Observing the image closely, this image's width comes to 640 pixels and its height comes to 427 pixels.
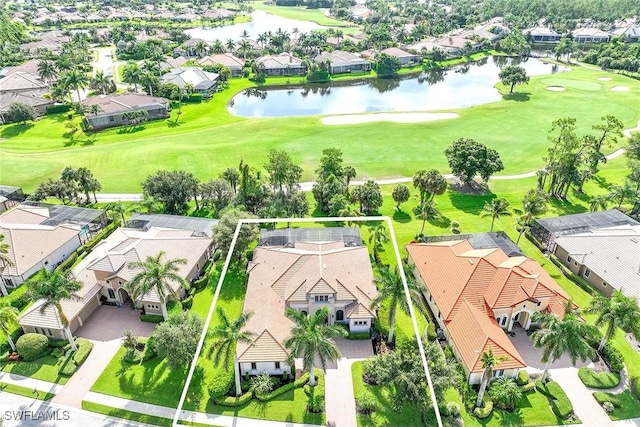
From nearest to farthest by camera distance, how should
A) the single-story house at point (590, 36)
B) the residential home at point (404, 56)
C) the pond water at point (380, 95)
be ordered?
the pond water at point (380, 95) → the residential home at point (404, 56) → the single-story house at point (590, 36)

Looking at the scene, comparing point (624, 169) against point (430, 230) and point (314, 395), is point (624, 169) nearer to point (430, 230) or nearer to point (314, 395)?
point (430, 230)

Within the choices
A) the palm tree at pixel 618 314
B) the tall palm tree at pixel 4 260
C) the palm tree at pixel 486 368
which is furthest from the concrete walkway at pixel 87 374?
the palm tree at pixel 618 314

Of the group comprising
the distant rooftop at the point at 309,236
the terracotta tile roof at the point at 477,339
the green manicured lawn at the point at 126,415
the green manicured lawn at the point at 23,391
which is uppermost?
the distant rooftop at the point at 309,236

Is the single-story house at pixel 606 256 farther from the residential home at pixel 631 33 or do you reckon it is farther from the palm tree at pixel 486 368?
the residential home at pixel 631 33

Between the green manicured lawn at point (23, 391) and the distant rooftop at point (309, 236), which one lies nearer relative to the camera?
the green manicured lawn at point (23, 391)

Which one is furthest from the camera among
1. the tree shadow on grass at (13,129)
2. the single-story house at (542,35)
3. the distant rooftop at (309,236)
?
the single-story house at (542,35)

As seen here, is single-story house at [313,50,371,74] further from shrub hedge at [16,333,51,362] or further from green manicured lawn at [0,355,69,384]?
green manicured lawn at [0,355,69,384]

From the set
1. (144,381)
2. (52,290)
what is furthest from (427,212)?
(52,290)

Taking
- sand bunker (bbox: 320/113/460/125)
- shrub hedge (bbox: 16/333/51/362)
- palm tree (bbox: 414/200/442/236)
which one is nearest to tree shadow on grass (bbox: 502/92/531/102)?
sand bunker (bbox: 320/113/460/125)
